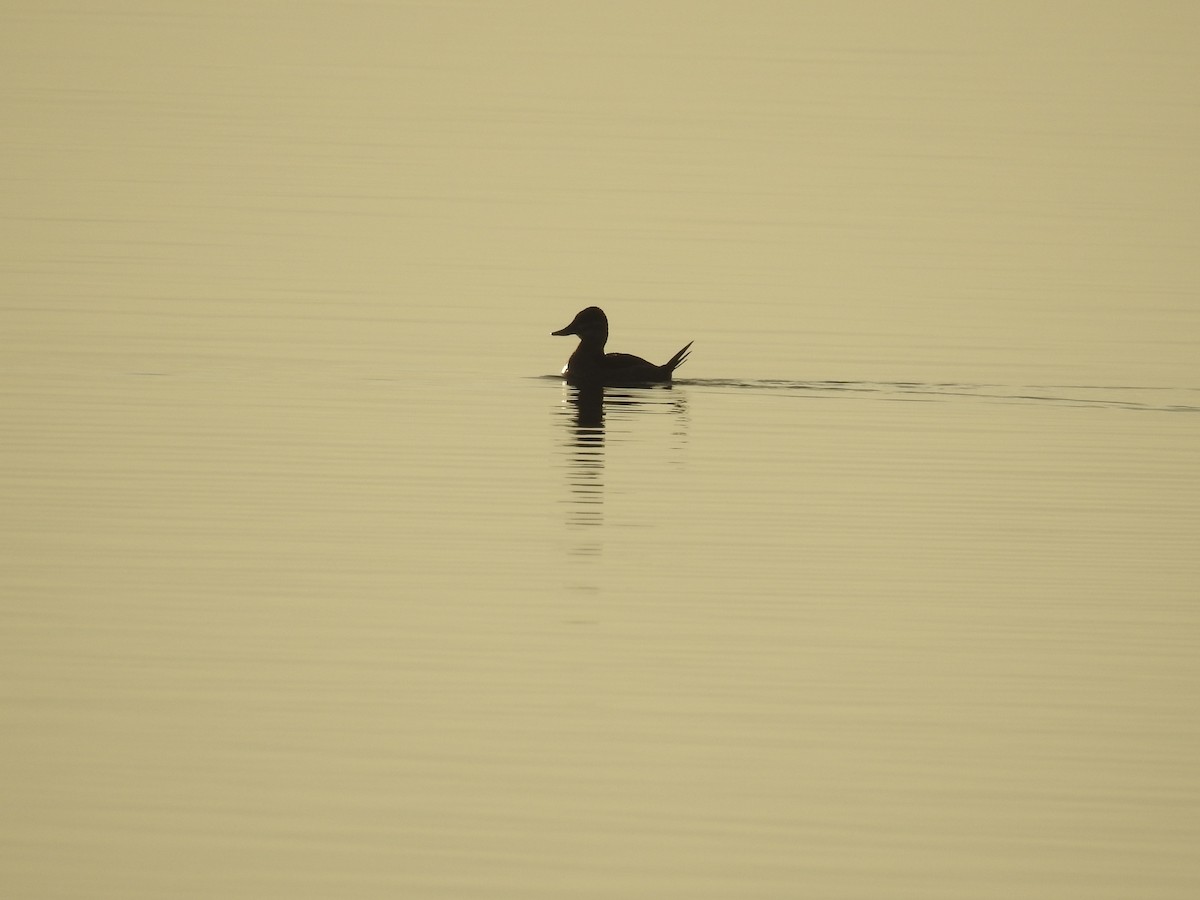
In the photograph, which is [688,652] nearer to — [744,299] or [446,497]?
[446,497]

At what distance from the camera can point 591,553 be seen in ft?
46.8

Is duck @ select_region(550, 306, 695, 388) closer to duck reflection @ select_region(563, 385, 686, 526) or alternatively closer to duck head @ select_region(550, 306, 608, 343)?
duck reflection @ select_region(563, 385, 686, 526)

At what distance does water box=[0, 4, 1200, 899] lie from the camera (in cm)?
956

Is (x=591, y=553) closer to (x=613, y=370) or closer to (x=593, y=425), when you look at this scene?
(x=593, y=425)

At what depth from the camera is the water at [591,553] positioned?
9562 mm

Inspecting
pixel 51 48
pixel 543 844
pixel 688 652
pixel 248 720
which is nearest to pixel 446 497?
pixel 688 652

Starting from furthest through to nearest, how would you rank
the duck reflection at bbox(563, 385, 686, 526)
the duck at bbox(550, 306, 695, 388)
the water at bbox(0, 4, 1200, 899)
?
the duck at bbox(550, 306, 695, 388) < the duck reflection at bbox(563, 385, 686, 526) < the water at bbox(0, 4, 1200, 899)

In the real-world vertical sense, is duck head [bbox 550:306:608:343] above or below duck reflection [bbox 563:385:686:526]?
above

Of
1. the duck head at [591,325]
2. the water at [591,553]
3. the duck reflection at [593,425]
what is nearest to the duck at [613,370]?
the duck reflection at [593,425]

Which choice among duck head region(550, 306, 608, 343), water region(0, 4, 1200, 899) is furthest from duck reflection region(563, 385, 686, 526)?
duck head region(550, 306, 608, 343)

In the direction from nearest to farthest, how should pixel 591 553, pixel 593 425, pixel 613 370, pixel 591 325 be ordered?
pixel 591 553
pixel 593 425
pixel 613 370
pixel 591 325

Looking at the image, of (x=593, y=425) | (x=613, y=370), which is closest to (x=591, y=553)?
(x=593, y=425)

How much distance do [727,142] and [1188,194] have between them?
1628cm

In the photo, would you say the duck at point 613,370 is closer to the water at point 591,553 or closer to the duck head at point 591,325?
the water at point 591,553
